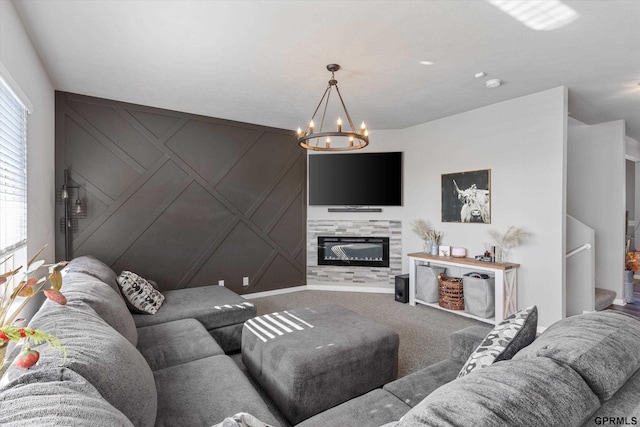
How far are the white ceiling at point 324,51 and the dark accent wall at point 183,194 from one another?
1.43 ft

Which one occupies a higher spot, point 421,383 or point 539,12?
point 539,12

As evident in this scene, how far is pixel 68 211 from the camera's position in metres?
3.63

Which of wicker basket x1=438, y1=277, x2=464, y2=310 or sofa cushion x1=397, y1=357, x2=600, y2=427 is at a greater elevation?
sofa cushion x1=397, y1=357, x2=600, y2=427

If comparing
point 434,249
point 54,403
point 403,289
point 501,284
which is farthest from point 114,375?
point 434,249

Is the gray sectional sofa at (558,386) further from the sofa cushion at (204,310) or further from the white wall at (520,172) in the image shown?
the white wall at (520,172)

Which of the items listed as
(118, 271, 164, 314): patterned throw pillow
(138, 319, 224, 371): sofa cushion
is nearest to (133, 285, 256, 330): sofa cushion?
(118, 271, 164, 314): patterned throw pillow

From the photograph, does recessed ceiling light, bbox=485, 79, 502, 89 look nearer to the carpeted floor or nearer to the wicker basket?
the wicker basket

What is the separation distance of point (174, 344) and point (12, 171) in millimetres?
1690

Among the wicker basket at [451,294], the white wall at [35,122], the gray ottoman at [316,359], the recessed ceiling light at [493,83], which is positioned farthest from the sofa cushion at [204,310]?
the recessed ceiling light at [493,83]

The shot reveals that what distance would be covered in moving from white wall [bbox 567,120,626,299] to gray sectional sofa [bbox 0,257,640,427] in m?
4.48

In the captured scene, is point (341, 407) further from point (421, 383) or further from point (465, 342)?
point (465, 342)

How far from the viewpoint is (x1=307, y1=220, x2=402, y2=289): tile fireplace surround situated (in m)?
5.39

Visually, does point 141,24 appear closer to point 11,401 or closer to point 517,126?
point 11,401

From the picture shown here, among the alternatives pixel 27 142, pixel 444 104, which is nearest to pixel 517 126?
pixel 444 104
